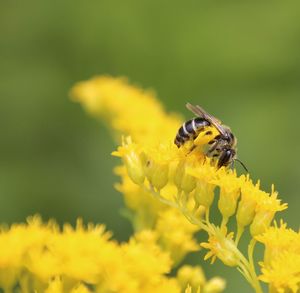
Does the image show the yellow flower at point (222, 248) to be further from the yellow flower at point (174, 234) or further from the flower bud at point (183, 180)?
the yellow flower at point (174, 234)

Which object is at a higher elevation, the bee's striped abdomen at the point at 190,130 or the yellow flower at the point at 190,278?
the bee's striped abdomen at the point at 190,130

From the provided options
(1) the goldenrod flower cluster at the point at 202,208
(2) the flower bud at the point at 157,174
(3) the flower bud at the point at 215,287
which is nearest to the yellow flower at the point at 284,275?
(1) the goldenrod flower cluster at the point at 202,208

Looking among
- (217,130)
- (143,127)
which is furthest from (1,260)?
(143,127)

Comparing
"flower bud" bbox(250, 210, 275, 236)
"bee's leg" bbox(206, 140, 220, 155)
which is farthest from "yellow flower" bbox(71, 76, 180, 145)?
"flower bud" bbox(250, 210, 275, 236)

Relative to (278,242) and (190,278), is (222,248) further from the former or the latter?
(190,278)

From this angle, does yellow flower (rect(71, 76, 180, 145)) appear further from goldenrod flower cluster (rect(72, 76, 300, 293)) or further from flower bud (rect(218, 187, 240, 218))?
flower bud (rect(218, 187, 240, 218))

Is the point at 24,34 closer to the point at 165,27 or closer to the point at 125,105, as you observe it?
the point at 165,27

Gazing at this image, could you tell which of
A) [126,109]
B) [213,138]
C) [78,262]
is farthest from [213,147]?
[126,109]
